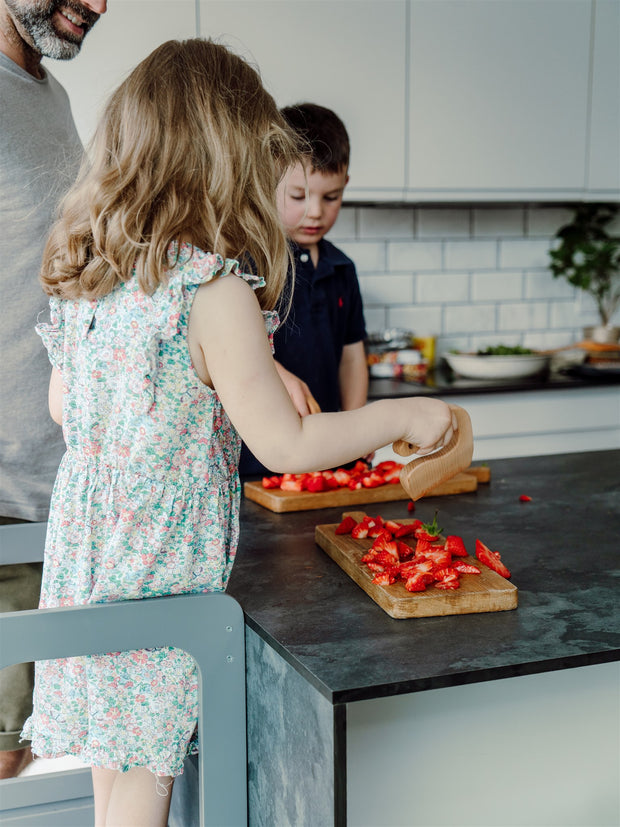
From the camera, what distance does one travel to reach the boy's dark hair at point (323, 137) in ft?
6.66

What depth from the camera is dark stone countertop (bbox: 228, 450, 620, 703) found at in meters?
0.94

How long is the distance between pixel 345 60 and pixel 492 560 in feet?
6.94

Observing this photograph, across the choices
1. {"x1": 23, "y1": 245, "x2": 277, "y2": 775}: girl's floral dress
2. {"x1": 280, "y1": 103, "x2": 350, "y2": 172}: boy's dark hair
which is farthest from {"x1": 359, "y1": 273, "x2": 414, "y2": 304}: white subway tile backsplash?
{"x1": 23, "y1": 245, "x2": 277, "y2": 775}: girl's floral dress

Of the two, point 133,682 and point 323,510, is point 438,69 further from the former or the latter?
point 133,682

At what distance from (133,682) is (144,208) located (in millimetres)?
609

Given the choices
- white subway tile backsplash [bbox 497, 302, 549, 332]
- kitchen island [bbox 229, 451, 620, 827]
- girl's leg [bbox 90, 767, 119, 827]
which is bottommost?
girl's leg [bbox 90, 767, 119, 827]

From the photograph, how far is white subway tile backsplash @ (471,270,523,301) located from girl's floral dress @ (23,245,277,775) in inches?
98.4

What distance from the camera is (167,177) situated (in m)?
1.05

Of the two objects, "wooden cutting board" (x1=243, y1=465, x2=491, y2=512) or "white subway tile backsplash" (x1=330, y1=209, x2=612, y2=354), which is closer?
"wooden cutting board" (x1=243, y1=465, x2=491, y2=512)

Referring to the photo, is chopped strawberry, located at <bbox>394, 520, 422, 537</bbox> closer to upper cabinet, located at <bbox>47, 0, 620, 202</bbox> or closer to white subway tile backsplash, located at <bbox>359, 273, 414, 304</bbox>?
upper cabinet, located at <bbox>47, 0, 620, 202</bbox>

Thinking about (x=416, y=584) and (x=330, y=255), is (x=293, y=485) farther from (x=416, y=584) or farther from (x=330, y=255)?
(x=330, y=255)

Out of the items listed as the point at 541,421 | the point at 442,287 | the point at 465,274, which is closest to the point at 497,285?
the point at 465,274

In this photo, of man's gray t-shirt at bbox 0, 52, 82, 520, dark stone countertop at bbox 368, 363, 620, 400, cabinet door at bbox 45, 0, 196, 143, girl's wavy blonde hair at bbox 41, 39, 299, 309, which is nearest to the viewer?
girl's wavy blonde hair at bbox 41, 39, 299, 309

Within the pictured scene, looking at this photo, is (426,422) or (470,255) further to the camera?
(470,255)
